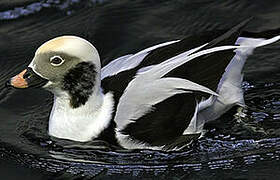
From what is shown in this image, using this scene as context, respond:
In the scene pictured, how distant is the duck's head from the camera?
4.52 m

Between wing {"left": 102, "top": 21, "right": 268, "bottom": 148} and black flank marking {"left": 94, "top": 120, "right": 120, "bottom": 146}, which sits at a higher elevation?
wing {"left": 102, "top": 21, "right": 268, "bottom": 148}

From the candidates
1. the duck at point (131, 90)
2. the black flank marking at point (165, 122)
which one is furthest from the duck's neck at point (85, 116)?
the black flank marking at point (165, 122)

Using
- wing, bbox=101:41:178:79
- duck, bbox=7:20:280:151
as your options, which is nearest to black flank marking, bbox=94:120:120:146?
duck, bbox=7:20:280:151

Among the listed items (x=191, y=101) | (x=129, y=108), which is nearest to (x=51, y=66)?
(x=129, y=108)

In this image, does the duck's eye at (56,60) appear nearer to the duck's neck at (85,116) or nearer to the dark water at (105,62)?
the duck's neck at (85,116)

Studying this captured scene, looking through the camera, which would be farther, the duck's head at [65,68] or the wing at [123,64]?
the wing at [123,64]

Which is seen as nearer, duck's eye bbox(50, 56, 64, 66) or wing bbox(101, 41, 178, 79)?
duck's eye bbox(50, 56, 64, 66)

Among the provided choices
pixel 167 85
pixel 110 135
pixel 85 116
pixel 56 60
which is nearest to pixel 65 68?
pixel 56 60

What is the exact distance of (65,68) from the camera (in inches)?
179

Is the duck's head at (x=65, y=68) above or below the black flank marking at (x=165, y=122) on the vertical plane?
above

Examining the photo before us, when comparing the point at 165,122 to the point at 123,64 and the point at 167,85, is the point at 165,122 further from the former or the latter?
the point at 123,64

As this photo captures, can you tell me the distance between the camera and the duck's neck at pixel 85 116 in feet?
15.0

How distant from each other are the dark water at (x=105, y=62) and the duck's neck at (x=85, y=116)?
0.08 m

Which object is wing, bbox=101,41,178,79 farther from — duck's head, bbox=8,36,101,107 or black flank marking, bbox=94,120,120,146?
black flank marking, bbox=94,120,120,146
